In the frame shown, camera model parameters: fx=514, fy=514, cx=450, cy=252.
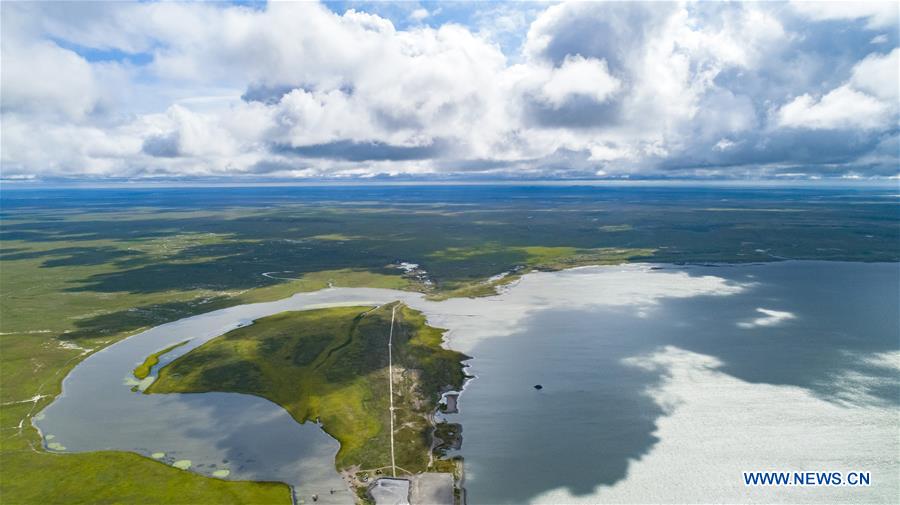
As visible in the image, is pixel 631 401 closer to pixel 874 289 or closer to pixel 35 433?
pixel 35 433

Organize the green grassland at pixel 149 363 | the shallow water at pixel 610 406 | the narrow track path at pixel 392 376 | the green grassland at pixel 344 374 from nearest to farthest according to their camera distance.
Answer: the shallow water at pixel 610 406
the narrow track path at pixel 392 376
the green grassland at pixel 344 374
the green grassland at pixel 149 363

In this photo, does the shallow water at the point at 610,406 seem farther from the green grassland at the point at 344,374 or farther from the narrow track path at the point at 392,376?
the narrow track path at the point at 392,376

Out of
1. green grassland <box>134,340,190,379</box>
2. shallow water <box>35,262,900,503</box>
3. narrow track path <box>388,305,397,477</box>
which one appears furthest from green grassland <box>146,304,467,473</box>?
shallow water <box>35,262,900,503</box>

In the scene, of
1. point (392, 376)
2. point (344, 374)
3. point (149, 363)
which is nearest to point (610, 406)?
point (392, 376)

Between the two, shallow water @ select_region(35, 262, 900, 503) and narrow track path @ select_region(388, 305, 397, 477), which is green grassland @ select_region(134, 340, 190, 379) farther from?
narrow track path @ select_region(388, 305, 397, 477)

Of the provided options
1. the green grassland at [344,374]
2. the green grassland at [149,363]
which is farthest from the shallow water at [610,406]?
the green grassland at [344,374]

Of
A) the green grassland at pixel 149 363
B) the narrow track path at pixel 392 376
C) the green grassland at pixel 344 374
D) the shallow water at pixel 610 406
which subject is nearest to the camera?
the shallow water at pixel 610 406

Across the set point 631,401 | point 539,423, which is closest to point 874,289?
point 631,401

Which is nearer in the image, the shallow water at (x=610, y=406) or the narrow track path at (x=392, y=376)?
the shallow water at (x=610, y=406)
